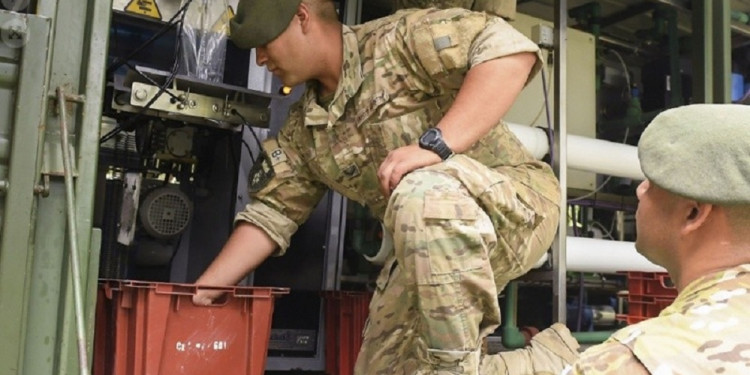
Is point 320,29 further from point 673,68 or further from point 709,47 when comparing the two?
point 673,68

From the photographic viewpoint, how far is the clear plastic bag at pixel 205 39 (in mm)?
2352

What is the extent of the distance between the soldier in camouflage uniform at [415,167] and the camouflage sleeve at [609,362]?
604 millimetres

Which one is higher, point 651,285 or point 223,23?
point 223,23

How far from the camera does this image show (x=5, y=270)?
134cm

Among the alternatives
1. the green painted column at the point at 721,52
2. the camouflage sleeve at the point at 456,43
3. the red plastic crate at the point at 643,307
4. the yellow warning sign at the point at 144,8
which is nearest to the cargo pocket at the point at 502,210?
the camouflage sleeve at the point at 456,43

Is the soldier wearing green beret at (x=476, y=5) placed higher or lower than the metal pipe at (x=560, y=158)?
higher

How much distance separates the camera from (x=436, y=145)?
1758 millimetres

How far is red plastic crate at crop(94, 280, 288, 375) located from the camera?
1714 mm

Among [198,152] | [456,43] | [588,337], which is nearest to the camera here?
[456,43]

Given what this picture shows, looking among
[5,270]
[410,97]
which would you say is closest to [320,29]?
[410,97]

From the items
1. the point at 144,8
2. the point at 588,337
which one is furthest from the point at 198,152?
the point at 588,337

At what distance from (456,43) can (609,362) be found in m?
1.18

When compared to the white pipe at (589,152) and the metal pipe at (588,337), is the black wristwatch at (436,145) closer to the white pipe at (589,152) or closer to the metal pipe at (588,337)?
the white pipe at (589,152)

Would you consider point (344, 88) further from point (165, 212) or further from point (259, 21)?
point (165, 212)
